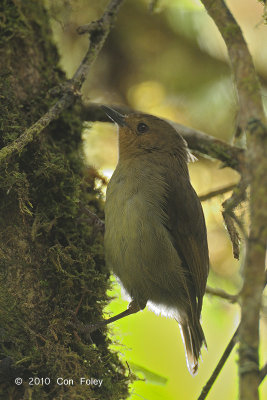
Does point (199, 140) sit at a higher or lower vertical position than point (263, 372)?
lower

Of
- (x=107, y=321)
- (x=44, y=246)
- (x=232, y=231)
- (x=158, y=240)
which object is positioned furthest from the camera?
(x=158, y=240)

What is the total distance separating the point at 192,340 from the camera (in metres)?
3.74

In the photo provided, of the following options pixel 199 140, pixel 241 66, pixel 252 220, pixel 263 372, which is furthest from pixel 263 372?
pixel 199 140

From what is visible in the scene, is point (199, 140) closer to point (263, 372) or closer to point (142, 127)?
point (142, 127)

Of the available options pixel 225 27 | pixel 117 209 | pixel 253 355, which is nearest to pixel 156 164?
pixel 117 209

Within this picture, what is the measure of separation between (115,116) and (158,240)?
1064 mm

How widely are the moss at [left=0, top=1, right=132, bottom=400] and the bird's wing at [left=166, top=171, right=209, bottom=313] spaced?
54cm

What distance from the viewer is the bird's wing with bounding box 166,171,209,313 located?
3.54 m

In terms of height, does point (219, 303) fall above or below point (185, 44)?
below

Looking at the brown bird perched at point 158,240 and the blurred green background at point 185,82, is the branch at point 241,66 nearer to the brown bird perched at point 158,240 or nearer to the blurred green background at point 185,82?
the brown bird perched at point 158,240

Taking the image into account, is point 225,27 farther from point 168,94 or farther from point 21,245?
point 168,94

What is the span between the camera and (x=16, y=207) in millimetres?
2949

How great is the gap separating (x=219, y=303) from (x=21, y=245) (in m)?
2.33

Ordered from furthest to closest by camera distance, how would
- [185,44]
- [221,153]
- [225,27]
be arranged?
[185,44] → [221,153] → [225,27]
